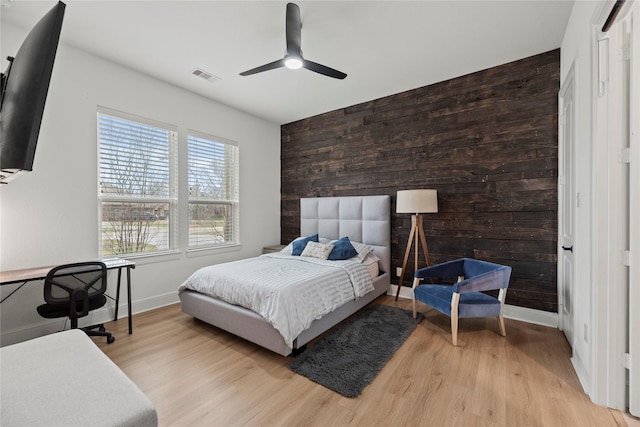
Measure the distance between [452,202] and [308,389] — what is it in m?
2.75

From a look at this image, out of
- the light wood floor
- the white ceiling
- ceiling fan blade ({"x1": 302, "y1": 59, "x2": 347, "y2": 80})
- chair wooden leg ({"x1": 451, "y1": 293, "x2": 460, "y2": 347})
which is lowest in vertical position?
the light wood floor

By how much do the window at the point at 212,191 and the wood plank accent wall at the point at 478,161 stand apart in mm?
1804

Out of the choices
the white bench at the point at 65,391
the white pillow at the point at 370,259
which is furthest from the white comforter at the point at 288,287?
the white bench at the point at 65,391

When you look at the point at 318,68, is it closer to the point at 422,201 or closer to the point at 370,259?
the point at 422,201

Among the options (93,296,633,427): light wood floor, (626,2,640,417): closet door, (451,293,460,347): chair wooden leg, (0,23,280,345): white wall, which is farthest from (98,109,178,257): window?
(626,2,640,417): closet door

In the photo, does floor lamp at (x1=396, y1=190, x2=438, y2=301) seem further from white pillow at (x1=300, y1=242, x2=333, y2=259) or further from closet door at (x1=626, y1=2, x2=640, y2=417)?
closet door at (x1=626, y1=2, x2=640, y2=417)

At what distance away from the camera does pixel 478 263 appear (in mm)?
2961

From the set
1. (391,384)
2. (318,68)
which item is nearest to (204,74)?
(318,68)

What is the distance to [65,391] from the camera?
2.81 ft

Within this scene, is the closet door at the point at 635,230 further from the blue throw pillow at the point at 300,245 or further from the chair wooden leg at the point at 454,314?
the blue throw pillow at the point at 300,245

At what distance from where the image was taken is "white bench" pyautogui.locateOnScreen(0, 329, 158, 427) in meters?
0.75

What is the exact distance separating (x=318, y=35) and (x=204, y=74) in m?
1.58

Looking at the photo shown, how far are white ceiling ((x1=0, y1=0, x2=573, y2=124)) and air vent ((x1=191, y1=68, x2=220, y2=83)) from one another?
0.07 metres

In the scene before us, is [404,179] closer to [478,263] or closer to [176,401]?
[478,263]
